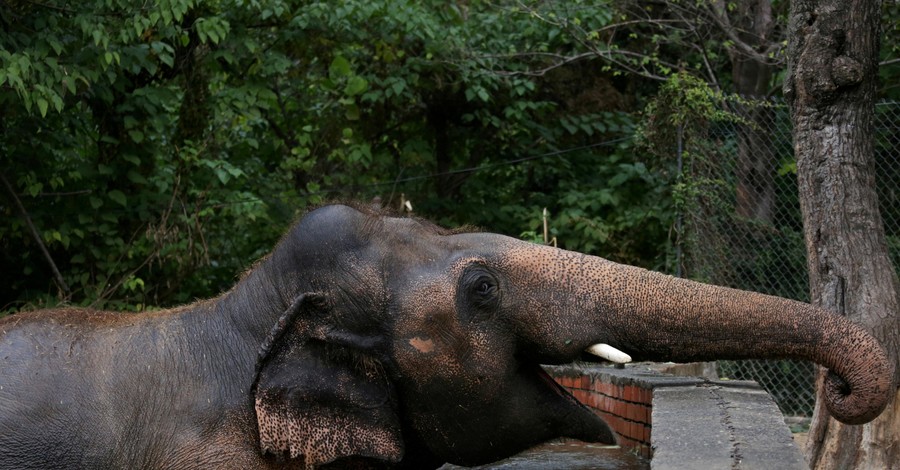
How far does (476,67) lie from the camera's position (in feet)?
41.0

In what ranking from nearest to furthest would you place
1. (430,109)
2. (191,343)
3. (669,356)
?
1. (669,356)
2. (191,343)
3. (430,109)

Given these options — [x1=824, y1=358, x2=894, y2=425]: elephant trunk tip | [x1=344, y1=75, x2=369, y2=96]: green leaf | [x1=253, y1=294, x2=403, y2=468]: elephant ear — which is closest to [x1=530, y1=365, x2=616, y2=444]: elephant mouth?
[x1=253, y1=294, x2=403, y2=468]: elephant ear

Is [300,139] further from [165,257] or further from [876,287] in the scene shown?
[876,287]

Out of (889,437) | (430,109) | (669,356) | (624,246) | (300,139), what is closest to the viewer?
(669,356)

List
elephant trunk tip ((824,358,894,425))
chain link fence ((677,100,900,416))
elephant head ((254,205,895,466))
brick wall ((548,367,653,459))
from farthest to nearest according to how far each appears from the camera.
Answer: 1. chain link fence ((677,100,900,416))
2. brick wall ((548,367,653,459))
3. elephant head ((254,205,895,466))
4. elephant trunk tip ((824,358,894,425))

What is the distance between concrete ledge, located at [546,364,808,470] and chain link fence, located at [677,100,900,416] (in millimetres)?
2638

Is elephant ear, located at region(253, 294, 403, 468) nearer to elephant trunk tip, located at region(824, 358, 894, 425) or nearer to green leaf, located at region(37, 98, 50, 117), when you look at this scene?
elephant trunk tip, located at region(824, 358, 894, 425)

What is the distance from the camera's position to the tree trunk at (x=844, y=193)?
628cm

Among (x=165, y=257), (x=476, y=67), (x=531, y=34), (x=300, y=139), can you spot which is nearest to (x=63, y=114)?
(x=165, y=257)

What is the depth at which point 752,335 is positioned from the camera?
354 cm

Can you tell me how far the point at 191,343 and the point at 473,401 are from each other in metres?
1.08

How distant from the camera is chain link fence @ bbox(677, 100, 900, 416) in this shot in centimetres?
919

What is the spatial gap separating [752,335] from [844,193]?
323 cm

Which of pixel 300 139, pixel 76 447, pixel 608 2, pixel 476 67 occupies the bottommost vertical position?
pixel 76 447
